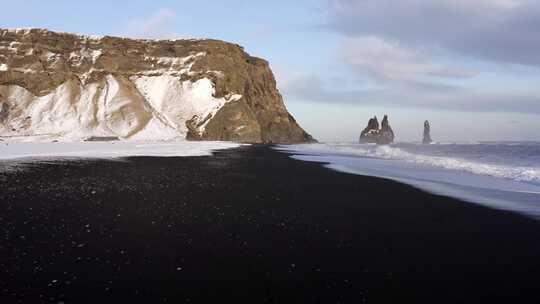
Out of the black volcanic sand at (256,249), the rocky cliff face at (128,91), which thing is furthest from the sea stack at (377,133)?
the black volcanic sand at (256,249)

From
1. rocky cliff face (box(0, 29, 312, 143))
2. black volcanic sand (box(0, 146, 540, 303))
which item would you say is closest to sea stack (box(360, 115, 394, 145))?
rocky cliff face (box(0, 29, 312, 143))

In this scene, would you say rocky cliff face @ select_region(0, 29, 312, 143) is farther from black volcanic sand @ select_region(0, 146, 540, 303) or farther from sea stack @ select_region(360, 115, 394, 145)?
black volcanic sand @ select_region(0, 146, 540, 303)

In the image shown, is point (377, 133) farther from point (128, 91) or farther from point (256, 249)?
point (256, 249)

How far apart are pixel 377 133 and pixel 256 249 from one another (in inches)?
7337

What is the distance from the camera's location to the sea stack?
186m

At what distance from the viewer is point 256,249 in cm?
780

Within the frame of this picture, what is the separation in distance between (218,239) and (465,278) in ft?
14.7

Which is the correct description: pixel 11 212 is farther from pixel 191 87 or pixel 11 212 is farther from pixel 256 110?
pixel 256 110

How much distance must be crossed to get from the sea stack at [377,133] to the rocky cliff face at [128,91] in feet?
189

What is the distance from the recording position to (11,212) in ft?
34.1

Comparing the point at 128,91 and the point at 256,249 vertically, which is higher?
the point at 128,91

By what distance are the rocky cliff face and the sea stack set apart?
189ft

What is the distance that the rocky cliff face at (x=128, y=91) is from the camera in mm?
105413

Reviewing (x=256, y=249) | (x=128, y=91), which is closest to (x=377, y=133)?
(x=128, y=91)
